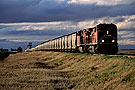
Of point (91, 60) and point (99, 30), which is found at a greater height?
point (99, 30)

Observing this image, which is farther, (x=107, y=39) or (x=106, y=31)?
(x=106, y=31)

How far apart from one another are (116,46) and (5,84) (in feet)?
58.4

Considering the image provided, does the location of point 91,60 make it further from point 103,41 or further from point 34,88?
point 34,88

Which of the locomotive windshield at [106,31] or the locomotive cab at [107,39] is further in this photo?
the locomotive windshield at [106,31]

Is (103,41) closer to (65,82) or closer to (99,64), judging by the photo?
(99,64)

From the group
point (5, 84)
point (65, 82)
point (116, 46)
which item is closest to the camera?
point (5, 84)

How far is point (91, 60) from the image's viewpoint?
27.5m

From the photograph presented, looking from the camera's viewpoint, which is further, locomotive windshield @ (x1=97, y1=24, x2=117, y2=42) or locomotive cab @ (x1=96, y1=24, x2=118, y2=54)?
locomotive windshield @ (x1=97, y1=24, x2=117, y2=42)

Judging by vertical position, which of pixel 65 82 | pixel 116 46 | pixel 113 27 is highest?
pixel 113 27

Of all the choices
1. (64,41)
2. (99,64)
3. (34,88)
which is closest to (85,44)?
(99,64)

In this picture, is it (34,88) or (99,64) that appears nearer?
(34,88)

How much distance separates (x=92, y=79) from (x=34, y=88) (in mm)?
4159

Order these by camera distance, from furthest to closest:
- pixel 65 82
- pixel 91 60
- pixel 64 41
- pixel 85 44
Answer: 1. pixel 64 41
2. pixel 85 44
3. pixel 91 60
4. pixel 65 82

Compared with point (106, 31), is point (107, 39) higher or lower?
lower
